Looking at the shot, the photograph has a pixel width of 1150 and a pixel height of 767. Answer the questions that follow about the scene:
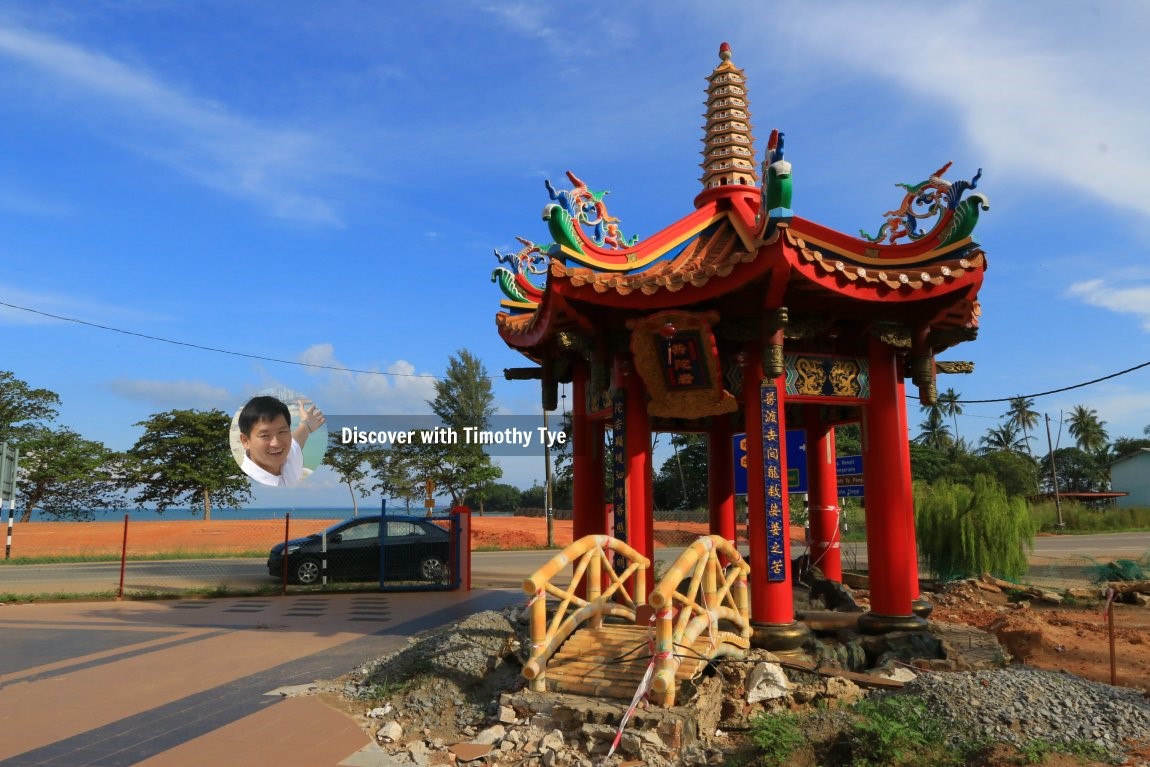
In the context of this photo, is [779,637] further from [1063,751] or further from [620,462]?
[1063,751]

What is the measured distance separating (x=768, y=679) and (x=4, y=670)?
7.46m

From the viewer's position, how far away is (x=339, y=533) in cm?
1609

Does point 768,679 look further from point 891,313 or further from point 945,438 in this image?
point 945,438

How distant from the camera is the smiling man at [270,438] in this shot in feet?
94.5

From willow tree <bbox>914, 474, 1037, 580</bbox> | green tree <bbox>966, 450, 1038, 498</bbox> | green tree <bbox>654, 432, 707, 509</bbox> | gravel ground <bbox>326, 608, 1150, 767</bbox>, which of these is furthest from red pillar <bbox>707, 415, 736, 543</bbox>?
green tree <bbox>966, 450, 1038, 498</bbox>

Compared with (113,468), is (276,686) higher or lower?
lower

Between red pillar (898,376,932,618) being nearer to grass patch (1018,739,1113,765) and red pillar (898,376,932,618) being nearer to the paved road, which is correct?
grass patch (1018,739,1113,765)

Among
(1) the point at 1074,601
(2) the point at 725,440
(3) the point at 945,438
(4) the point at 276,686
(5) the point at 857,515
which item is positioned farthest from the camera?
(3) the point at 945,438

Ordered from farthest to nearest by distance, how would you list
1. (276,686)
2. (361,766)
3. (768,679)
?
(276,686)
(768,679)
(361,766)

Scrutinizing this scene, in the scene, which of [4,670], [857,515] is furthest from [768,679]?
[857,515]

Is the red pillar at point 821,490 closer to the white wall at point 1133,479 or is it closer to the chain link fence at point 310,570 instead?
the chain link fence at point 310,570

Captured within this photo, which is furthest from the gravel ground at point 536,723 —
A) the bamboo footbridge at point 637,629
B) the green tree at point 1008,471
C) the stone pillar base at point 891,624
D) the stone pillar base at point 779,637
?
the green tree at point 1008,471

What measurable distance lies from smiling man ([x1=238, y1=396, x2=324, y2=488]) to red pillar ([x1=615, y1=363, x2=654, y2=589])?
23283 millimetres

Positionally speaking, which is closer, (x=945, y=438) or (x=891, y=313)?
(x=891, y=313)
